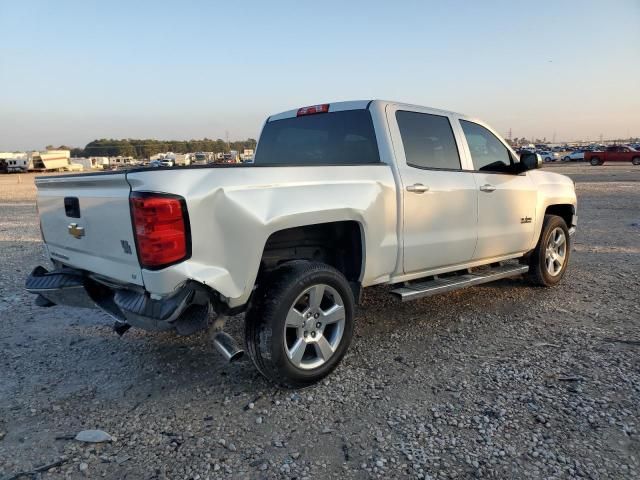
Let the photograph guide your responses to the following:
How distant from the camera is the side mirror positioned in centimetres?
507

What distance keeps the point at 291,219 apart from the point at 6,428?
2.13m

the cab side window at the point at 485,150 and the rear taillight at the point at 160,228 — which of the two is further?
the cab side window at the point at 485,150

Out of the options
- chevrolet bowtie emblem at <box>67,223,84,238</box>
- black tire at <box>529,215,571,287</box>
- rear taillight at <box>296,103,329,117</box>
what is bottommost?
black tire at <box>529,215,571,287</box>

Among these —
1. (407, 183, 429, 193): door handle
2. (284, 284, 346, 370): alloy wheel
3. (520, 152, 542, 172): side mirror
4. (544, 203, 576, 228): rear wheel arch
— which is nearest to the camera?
(284, 284, 346, 370): alloy wheel

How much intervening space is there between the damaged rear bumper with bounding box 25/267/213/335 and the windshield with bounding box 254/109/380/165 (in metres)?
1.53

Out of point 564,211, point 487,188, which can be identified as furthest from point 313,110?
point 564,211

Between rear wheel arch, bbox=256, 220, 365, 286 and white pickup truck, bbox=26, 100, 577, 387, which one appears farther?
rear wheel arch, bbox=256, 220, 365, 286

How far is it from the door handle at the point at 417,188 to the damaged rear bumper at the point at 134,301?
1848 millimetres

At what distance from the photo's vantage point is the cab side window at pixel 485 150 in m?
4.88

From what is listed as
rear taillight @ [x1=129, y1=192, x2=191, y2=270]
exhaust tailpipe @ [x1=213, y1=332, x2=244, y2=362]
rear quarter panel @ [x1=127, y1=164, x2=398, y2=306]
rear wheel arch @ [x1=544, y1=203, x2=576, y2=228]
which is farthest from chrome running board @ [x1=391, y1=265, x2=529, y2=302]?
rear taillight @ [x1=129, y1=192, x2=191, y2=270]

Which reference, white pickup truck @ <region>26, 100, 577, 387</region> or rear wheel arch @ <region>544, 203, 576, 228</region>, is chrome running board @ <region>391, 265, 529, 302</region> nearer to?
white pickup truck @ <region>26, 100, 577, 387</region>

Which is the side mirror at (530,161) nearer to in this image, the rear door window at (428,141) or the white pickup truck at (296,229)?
the white pickup truck at (296,229)

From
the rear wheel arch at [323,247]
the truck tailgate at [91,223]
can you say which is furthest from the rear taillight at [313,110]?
the truck tailgate at [91,223]

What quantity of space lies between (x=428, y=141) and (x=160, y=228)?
266cm
